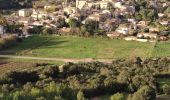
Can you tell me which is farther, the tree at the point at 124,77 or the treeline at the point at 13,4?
the treeline at the point at 13,4

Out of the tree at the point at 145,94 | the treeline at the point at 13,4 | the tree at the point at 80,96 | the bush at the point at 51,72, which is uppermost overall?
the tree at the point at 80,96

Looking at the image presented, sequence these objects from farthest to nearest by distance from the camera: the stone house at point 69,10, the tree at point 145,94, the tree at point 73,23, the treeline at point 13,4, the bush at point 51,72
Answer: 1. the treeline at point 13,4
2. the stone house at point 69,10
3. the tree at point 73,23
4. the bush at point 51,72
5. the tree at point 145,94

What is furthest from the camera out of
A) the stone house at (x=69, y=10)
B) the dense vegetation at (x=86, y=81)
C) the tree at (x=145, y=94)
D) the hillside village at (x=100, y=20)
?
the stone house at (x=69, y=10)

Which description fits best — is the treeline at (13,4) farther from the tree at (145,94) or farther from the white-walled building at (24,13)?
the tree at (145,94)

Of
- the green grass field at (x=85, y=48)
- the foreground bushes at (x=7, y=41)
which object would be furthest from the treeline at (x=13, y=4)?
the foreground bushes at (x=7, y=41)

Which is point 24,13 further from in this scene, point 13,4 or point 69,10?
point 13,4

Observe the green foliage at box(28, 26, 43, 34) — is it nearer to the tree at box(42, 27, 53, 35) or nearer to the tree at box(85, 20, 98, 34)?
the tree at box(42, 27, 53, 35)

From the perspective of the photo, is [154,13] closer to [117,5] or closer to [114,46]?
[117,5]
